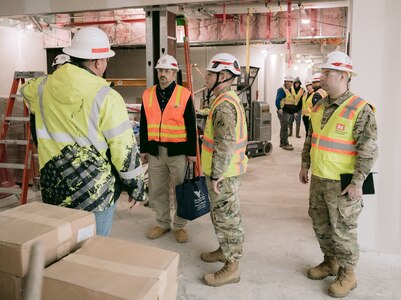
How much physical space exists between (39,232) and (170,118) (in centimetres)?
235

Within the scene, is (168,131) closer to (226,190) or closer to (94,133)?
(226,190)

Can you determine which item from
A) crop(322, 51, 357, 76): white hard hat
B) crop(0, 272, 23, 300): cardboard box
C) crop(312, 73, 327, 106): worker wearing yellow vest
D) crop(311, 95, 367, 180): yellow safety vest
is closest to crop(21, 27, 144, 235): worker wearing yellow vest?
crop(0, 272, 23, 300): cardboard box

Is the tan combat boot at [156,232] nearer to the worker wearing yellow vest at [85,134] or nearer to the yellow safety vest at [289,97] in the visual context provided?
the worker wearing yellow vest at [85,134]

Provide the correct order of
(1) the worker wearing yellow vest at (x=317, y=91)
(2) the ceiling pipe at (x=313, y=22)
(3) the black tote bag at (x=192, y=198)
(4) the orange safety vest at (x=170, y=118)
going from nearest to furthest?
(3) the black tote bag at (x=192, y=198), (4) the orange safety vest at (x=170, y=118), (1) the worker wearing yellow vest at (x=317, y=91), (2) the ceiling pipe at (x=313, y=22)

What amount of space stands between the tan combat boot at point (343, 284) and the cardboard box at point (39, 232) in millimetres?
1943

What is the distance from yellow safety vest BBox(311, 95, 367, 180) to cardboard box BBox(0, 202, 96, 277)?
1758 millimetres

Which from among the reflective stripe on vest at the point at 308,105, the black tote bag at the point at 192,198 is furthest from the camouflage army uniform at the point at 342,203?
the reflective stripe on vest at the point at 308,105

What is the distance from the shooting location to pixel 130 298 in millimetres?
1067

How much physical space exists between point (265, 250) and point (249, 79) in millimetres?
5297

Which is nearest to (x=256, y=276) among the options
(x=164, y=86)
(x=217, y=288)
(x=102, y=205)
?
(x=217, y=288)

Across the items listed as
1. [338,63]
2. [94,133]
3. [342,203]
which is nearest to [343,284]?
[342,203]

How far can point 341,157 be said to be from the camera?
265 centimetres

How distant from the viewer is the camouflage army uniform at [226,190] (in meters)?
2.69

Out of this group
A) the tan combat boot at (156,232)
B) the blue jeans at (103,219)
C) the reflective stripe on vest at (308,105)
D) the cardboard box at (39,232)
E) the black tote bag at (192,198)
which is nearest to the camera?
the cardboard box at (39,232)
